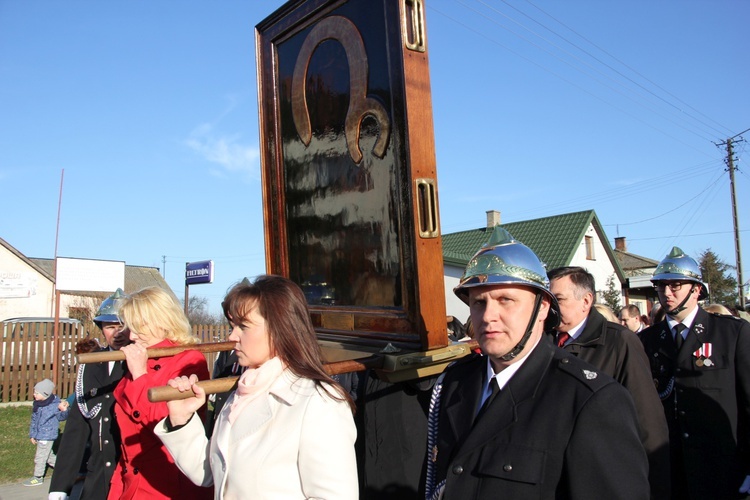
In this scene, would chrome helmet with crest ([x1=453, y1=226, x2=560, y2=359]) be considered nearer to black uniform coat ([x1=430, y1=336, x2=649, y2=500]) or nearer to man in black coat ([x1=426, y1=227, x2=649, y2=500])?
man in black coat ([x1=426, y1=227, x2=649, y2=500])

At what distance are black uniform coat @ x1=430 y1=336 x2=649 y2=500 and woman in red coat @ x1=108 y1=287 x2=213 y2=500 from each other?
1484 millimetres

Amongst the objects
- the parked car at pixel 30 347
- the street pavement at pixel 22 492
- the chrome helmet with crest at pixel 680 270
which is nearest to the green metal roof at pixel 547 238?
the parked car at pixel 30 347

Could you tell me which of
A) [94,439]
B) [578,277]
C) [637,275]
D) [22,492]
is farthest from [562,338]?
[637,275]

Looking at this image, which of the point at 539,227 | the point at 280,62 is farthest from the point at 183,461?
the point at 539,227

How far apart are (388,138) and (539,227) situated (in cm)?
2548

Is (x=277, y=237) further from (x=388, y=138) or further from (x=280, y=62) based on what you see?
(x=388, y=138)

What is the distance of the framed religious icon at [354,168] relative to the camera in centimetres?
212

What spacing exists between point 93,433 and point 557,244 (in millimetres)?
23319

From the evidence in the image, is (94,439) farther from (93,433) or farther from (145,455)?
(145,455)

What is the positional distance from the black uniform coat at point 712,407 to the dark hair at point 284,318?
A: 257 centimetres

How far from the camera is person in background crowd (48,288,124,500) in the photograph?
321cm

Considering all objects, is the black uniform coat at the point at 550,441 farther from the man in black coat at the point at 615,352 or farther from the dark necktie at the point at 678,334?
→ the dark necktie at the point at 678,334

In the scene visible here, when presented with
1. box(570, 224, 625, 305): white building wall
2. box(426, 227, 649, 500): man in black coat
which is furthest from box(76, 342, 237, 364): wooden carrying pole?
box(570, 224, 625, 305): white building wall

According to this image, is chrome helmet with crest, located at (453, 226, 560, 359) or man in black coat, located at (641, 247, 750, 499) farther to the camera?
man in black coat, located at (641, 247, 750, 499)
